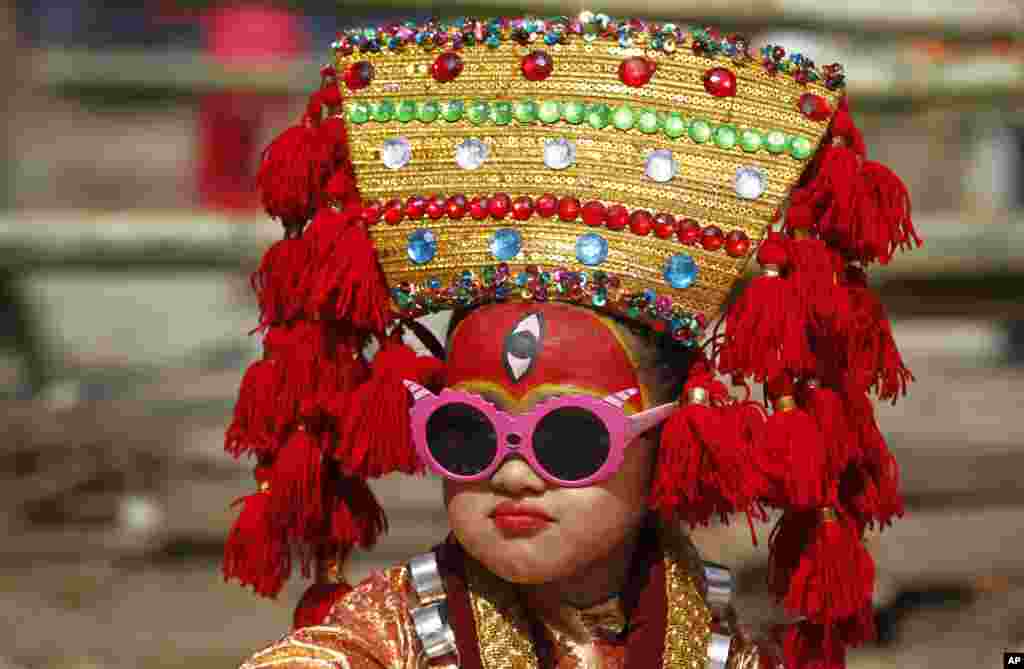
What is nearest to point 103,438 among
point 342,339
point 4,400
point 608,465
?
point 4,400

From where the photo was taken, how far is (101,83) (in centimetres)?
884

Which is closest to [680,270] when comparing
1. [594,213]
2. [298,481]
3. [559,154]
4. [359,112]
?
[594,213]

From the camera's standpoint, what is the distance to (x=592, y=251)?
218cm

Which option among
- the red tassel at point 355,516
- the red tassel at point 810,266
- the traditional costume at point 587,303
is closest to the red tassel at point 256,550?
the traditional costume at point 587,303

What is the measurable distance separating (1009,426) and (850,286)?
13.3 feet

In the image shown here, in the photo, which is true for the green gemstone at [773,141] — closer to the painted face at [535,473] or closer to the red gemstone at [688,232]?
the red gemstone at [688,232]

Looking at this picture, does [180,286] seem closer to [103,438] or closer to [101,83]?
[101,83]

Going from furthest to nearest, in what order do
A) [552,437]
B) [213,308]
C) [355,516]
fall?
[213,308] < [355,516] < [552,437]

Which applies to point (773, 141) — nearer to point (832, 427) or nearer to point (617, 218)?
point (617, 218)

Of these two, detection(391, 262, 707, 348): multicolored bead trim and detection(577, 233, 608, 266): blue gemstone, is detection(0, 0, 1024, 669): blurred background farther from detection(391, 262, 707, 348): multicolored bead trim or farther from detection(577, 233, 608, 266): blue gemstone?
detection(577, 233, 608, 266): blue gemstone

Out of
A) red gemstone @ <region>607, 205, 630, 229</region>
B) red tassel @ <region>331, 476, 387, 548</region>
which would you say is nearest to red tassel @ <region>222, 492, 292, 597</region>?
red tassel @ <region>331, 476, 387, 548</region>

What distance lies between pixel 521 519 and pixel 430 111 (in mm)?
673

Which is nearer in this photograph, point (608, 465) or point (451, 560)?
point (608, 465)

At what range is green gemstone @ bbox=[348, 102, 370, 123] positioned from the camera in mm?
2293
